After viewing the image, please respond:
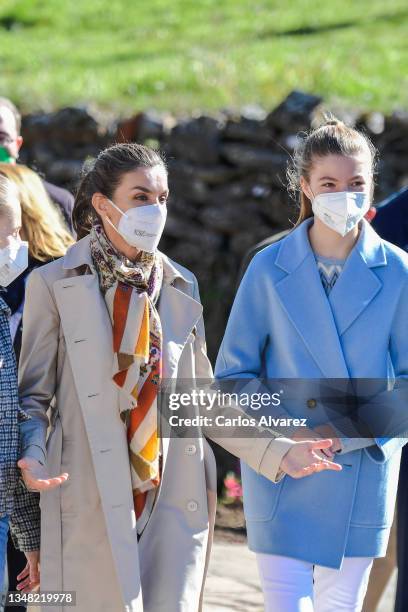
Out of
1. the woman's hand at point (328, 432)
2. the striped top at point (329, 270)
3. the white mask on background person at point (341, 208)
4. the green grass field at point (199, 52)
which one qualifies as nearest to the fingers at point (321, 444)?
the woman's hand at point (328, 432)

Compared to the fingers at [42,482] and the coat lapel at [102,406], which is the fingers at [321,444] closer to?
the coat lapel at [102,406]

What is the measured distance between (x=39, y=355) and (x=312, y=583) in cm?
101

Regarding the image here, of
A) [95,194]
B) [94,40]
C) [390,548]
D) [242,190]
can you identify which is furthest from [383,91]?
[95,194]

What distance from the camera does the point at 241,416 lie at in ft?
12.0

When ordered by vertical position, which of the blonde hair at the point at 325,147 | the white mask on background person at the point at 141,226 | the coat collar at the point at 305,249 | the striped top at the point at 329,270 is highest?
the blonde hair at the point at 325,147

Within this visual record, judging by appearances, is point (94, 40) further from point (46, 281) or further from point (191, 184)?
point (46, 281)

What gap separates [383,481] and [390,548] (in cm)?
139

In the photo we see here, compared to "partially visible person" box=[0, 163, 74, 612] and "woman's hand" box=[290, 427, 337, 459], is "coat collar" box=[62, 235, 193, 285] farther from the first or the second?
"partially visible person" box=[0, 163, 74, 612]

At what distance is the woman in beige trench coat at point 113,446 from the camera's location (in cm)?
346

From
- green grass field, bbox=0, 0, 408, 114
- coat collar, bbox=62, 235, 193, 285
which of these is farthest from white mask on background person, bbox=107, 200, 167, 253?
green grass field, bbox=0, 0, 408, 114

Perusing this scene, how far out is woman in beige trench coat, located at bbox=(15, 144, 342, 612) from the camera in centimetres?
346

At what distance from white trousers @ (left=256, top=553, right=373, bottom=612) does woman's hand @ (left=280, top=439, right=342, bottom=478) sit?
11.2 inches

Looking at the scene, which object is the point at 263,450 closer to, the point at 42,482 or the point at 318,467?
the point at 318,467

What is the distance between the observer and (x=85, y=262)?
3.61 m
